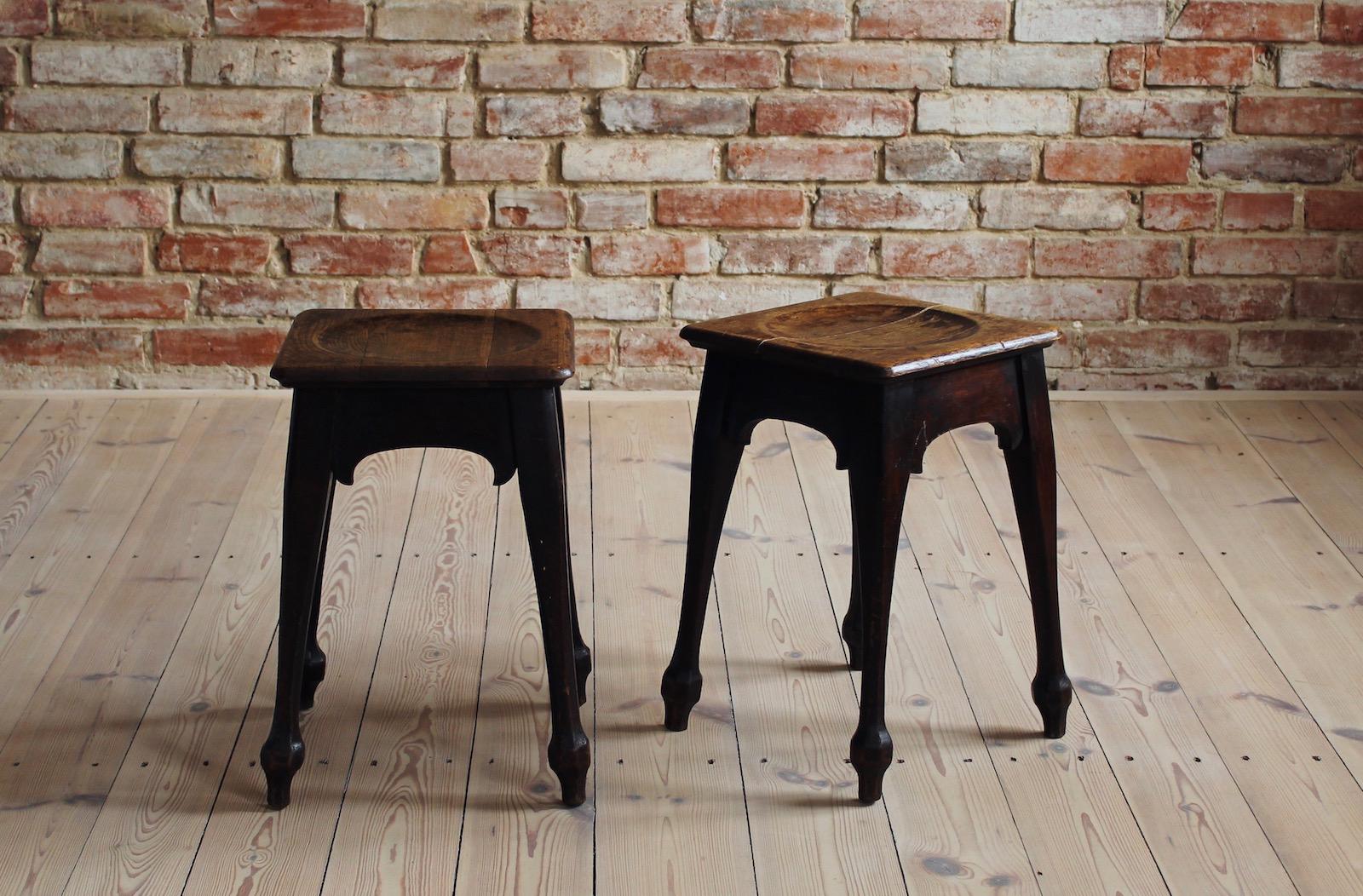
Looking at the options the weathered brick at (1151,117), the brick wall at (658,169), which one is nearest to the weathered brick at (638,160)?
the brick wall at (658,169)

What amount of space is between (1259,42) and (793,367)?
1.76m

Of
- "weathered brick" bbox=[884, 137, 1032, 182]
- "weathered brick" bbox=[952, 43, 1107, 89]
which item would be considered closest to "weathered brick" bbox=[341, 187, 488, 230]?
"weathered brick" bbox=[884, 137, 1032, 182]

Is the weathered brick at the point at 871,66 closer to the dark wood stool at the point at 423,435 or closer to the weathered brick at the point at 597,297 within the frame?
the weathered brick at the point at 597,297

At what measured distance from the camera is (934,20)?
2803 mm

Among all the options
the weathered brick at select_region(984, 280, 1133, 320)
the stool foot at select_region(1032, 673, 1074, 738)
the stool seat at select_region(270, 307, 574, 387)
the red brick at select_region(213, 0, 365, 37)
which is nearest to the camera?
the stool seat at select_region(270, 307, 574, 387)

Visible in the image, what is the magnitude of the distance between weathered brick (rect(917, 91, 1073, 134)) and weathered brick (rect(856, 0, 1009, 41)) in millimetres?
114

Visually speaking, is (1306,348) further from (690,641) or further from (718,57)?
(690,641)

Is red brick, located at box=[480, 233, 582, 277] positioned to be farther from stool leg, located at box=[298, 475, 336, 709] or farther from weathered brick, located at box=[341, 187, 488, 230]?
stool leg, located at box=[298, 475, 336, 709]

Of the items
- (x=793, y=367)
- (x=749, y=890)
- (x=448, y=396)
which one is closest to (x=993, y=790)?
(x=749, y=890)

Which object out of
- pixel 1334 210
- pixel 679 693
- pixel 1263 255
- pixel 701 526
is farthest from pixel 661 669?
pixel 1334 210

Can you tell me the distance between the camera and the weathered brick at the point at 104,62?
2.76 metres

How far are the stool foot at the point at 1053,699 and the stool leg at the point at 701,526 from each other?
0.41 m

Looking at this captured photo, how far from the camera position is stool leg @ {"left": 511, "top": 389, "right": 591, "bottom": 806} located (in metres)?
1.51

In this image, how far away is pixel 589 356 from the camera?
2975 millimetres
